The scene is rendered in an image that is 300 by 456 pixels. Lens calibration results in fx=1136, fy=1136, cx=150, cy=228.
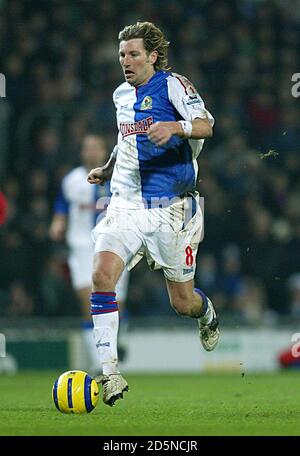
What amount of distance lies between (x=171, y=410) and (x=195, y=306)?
0.89m

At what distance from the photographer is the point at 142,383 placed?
10.2m

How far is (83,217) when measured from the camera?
1091 centimetres

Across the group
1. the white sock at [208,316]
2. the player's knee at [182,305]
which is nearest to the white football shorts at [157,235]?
the player's knee at [182,305]

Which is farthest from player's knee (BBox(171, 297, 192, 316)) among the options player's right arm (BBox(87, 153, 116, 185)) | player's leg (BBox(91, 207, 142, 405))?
player's right arm (BBox(87, 153, 116, 185))

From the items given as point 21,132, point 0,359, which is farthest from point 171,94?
point 21,132

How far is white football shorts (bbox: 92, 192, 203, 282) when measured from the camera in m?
6.91

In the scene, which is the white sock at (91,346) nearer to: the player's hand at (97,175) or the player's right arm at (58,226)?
the player's right arm at (58,226)

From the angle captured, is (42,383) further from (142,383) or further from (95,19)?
(95,19)

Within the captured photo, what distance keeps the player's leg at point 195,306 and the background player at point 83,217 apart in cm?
243

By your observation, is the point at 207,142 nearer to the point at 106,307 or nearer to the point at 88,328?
the point at 88,328

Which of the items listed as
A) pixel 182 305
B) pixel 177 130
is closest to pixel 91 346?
pixel 182 305

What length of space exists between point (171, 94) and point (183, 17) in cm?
881

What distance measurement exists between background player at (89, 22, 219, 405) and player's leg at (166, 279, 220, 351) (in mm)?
51

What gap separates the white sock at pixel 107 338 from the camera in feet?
21.9
